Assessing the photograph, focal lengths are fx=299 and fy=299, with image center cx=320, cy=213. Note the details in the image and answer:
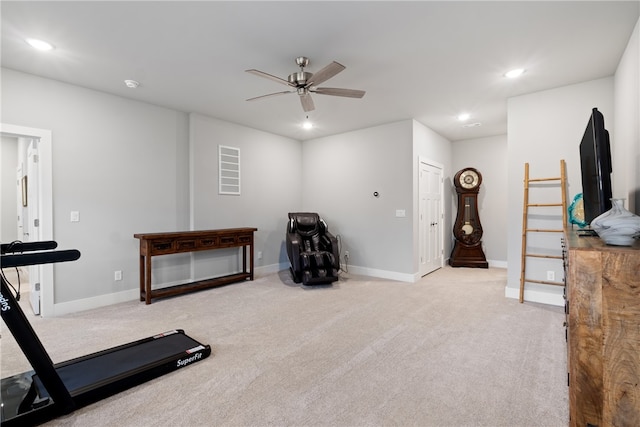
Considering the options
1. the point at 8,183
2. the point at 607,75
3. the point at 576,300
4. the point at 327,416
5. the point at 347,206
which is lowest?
the point at 327,416

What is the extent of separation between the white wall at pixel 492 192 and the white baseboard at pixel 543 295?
2.27m

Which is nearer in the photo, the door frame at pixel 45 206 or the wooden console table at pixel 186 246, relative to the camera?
the door frame at pixel 45 206

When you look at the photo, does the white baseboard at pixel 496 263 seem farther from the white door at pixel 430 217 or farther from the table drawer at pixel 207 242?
the table drawer at pixel 207 242

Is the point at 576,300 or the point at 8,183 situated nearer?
the point at 576,300

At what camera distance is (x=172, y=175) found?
4.31 meters

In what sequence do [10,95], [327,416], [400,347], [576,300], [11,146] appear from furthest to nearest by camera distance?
[11,146] → [10,95] → [400,347] → [327,416] → [576,300]

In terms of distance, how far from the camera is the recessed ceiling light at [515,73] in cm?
305

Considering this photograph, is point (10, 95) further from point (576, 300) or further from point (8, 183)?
point (576, 300)

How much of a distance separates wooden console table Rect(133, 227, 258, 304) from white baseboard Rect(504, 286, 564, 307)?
12.2 ft

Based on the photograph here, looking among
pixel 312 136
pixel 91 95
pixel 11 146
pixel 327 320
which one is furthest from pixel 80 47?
pixel 11 146

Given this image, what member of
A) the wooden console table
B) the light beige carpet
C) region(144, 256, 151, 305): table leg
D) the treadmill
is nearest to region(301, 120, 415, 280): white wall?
the light beige carpet

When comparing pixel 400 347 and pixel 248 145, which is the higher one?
pixel 248 145

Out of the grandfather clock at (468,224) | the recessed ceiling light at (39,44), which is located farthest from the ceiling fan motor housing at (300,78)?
the grandfather clock at (468,224)

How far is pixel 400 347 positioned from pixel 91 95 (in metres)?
4.34
